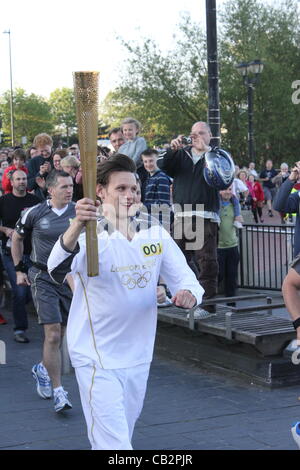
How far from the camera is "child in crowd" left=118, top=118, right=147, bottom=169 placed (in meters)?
10.6

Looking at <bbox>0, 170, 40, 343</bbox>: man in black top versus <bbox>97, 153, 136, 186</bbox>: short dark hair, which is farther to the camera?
<bbox>0, 170, 40, 343</bbox>: man in black top

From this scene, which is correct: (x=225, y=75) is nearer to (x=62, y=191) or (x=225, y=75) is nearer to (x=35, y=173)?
(x=35, y=173)

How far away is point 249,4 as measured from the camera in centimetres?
3841

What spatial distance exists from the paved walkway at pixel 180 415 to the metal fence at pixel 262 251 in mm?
4139

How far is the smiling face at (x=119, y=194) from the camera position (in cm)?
461

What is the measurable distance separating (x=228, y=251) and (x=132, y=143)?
6.33ft

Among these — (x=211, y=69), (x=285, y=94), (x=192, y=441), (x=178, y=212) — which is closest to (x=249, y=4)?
(x=285, y=94)

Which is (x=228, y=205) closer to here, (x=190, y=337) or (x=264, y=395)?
(x=190, y=337)

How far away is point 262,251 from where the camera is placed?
12.9 metres

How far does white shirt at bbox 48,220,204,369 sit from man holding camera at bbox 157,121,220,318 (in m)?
4.24

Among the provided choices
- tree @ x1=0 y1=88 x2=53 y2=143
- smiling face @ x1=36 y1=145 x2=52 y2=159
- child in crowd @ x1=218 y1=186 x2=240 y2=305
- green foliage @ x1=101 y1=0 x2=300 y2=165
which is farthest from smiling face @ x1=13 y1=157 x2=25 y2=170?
tree @ x1=0 y1=88 x2=53 y2=143

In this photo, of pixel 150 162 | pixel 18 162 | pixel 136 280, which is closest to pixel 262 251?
pixel 150 162

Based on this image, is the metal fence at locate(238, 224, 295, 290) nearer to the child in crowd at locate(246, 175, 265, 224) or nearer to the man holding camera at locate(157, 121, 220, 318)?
the man holding camera at locate(157, 121, 220, 318)
